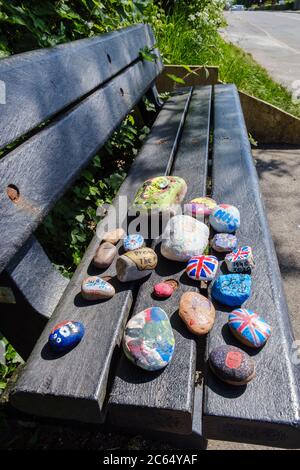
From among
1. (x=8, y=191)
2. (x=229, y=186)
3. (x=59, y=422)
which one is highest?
(x=8, y=191)

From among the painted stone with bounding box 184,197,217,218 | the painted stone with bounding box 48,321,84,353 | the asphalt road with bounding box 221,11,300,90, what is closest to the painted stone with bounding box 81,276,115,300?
the painted stone with bounding box 48,321,84,353

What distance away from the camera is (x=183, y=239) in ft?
3.75

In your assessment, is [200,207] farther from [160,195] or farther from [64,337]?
[64,337]

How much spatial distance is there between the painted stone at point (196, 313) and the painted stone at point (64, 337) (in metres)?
0.25

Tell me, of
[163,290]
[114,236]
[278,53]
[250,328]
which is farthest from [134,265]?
[278,53]

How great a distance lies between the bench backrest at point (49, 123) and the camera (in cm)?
96

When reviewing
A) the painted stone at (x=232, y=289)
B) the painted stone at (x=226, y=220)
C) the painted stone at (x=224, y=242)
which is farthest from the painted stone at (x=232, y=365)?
the painted stone at (x=226, y=220)

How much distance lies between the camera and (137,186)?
5.17ft

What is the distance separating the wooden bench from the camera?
0.79 metres

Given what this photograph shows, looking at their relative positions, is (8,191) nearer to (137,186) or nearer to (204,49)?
(137,186)

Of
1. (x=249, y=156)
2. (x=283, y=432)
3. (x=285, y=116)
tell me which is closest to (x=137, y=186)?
(x=249, y=156)

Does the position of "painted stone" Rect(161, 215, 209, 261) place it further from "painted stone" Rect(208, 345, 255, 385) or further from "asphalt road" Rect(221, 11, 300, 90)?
"asphalt road" Rect(221, 11, 300, 90)

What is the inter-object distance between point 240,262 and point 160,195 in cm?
43

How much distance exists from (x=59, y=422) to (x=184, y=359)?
0.83m
